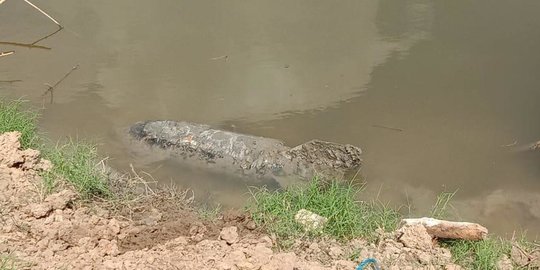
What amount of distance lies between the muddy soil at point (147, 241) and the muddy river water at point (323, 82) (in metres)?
0.74

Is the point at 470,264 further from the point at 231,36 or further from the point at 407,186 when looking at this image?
the point at 231,36

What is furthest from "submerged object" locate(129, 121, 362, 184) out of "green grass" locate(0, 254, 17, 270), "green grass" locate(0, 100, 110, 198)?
"green grass" locate(0, 254, 17, 270)

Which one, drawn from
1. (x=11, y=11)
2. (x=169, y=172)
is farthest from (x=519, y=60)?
(x=11, y=11)

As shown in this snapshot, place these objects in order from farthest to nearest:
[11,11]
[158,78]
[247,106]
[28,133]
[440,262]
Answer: [11,11] → [158,78] → [247,106] → [28,133] → [440,262]

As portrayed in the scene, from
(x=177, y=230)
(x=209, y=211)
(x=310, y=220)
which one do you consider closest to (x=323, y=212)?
(x=310, y=220)

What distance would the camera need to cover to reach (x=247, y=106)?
18.6ft

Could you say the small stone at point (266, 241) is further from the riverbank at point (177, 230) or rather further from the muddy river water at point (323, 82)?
the muddy river water at point (323, 82)

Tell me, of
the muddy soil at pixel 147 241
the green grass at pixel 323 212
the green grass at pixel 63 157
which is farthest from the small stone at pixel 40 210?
the green grass at pixel 323 212

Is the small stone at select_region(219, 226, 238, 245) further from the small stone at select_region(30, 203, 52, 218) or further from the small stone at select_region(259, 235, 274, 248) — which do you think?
the small stone at select_region(30, 203, 52, 218)

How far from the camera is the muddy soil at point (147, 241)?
3328 millimetres

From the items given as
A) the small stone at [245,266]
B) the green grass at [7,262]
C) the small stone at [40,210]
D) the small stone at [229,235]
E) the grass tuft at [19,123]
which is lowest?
the small stone at [229,235]

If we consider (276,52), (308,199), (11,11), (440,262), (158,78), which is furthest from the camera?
(11,11)

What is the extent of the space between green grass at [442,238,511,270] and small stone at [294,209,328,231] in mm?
762

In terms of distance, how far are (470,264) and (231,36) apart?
157 inches
